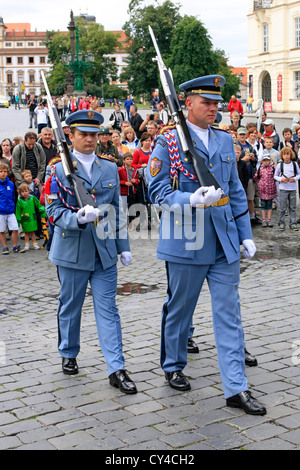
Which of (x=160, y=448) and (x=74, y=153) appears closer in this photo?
(x=160, y=448)

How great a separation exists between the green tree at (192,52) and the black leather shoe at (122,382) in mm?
50915

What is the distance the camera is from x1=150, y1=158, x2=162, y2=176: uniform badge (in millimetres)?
4770

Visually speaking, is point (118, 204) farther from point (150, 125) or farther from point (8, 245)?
point (150, 125)

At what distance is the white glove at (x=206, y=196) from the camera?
4406 millimetres

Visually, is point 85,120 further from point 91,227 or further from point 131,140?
point 131,140

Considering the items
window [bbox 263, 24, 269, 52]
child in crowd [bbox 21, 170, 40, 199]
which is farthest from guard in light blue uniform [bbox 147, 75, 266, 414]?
window [bbox 263, 24, 269, 52]

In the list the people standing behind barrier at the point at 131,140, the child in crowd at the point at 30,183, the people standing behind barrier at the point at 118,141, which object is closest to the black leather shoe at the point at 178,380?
the child in crowd at the point at 30,183

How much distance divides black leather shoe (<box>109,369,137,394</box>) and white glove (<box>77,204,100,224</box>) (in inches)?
43.4

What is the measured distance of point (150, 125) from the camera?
1305cm

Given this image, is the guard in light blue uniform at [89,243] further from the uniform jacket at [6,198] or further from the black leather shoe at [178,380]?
the uniform jacket at [6,198]

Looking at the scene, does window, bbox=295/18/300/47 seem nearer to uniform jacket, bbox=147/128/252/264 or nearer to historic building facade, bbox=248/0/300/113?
historic building facade, bbox=248/0/300/113

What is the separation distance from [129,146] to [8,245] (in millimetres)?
3332

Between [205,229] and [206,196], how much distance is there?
0.38 m
